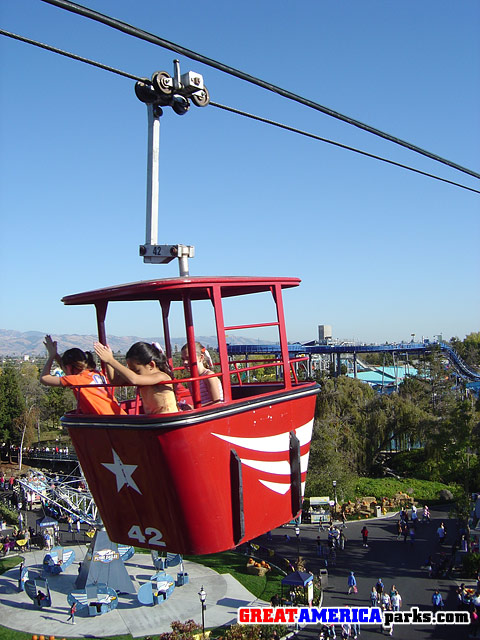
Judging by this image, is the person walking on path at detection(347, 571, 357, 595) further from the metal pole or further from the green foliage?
the metal pole

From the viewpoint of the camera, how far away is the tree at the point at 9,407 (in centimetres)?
5681

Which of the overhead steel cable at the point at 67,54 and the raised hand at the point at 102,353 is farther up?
the overhead steel cable at the point at 67,54

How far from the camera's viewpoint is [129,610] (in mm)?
23844

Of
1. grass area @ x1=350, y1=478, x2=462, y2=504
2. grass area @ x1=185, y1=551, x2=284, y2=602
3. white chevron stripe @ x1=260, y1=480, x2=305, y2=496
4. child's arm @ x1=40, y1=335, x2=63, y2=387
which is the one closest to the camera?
child's arm @ x1=40, y1=335, x2=63, y2=387

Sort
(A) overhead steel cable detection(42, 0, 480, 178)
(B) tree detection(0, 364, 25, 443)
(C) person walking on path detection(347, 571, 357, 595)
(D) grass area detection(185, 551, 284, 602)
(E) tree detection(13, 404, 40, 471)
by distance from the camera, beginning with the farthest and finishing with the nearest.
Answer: (B) tree detection(0, 364, 25, 443)
(E) tree detection(13, 404, 40, 471)
(D) grass area detection(185, 551, 284, 602)
(C) person walking on path detection(347, 571, 357, 595)
(A) overhead steel cable detection(42, 0, 480, 178)

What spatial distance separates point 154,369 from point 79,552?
30579 mm

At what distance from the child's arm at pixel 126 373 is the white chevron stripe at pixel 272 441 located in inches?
29.8

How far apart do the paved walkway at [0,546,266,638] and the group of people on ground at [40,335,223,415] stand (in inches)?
729

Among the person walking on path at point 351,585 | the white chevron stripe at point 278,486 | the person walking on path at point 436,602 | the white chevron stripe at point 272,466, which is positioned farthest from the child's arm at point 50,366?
the person walking on path at point 351,585

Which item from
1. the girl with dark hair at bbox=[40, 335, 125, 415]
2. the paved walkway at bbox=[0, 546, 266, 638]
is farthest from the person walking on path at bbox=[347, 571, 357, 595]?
the girl with dark hair at bbox=[40, 335, 125, 415]

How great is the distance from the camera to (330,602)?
74.1ft

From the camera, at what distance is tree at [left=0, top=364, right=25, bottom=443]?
56.8 m

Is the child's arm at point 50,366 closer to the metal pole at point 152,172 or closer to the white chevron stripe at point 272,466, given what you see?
the metal pole at point 152,172

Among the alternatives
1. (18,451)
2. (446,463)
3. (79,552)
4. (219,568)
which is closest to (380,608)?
(219,568)
